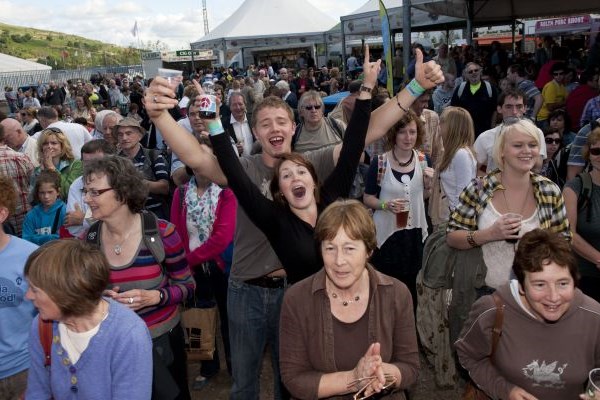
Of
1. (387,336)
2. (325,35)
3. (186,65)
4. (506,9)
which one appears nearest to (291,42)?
(325,35)

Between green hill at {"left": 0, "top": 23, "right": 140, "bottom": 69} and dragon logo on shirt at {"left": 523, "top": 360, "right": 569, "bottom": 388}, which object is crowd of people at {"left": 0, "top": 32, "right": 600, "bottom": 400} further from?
green hill at {"left": 0, "top": 23, "right": 140, "bottom": 69}

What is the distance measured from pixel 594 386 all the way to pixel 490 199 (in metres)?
1.23

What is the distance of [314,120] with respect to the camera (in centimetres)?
501

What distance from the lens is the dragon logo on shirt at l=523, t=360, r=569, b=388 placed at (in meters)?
2.08

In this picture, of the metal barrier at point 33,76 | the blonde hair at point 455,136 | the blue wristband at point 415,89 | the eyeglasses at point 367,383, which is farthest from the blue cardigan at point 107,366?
the metal barrier at point 33,76

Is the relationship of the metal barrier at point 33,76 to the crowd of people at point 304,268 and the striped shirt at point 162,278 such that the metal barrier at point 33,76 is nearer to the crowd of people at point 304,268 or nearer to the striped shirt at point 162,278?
the crowd of people at point 304,268

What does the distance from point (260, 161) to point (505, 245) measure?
144 centimetres

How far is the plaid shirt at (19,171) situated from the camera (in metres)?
4.62

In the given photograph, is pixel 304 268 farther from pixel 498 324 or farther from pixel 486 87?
pixel 486 87

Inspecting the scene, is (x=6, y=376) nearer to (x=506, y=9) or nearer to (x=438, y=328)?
(x=438, y=328)

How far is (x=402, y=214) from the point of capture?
147 inches

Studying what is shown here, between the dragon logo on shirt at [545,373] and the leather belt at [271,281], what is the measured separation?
1169mm

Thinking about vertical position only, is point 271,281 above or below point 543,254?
below

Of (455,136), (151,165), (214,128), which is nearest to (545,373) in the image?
(214,128)
